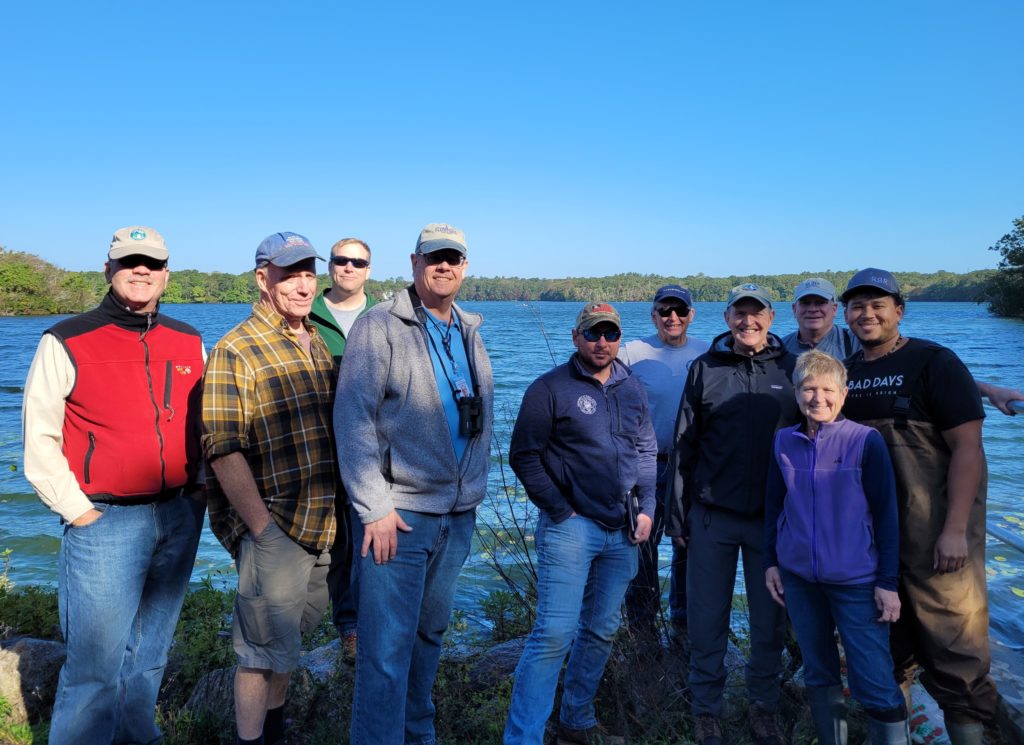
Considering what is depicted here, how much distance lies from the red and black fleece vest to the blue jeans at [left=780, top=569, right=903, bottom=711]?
9.40ft

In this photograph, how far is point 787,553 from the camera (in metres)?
3.05

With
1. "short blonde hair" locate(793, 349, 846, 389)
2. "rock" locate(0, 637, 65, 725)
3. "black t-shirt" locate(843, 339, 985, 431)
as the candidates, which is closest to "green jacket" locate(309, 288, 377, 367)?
"rock" locate(0, 637, 65, 725)

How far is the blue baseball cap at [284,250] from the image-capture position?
3.06 meters

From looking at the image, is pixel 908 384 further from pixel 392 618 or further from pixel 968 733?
pixel 392 618

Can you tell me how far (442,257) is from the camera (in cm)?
295

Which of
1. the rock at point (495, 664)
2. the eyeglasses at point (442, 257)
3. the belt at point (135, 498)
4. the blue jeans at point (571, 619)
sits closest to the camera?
the belt at point (135, 498)

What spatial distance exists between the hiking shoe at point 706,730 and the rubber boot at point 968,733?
1034 millimetres

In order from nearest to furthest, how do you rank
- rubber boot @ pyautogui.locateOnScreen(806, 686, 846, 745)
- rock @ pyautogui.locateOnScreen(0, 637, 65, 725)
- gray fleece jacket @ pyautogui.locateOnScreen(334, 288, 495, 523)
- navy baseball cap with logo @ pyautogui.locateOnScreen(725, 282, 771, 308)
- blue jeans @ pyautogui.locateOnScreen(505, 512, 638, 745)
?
1. gray fleece jacket @ pyautogui.locateOnScreen(334, 288, 495, 523)
2. rubber boot @ pyautogui.locateOnScreen(806, 686, 846, 745)
3. blue jeans @ pyautogui.locateOnScreen(505, 512, 638, 745)
4. navy baseball cap with logo @ pyautogui.locateOnScreen(725, 282, 771, 308)
5. rock @ pyautogui.locateOnScreen(0, 637, 65, 725)

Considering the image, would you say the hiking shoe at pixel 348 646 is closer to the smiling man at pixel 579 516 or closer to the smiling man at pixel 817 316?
the smiling man at pixel 579 516

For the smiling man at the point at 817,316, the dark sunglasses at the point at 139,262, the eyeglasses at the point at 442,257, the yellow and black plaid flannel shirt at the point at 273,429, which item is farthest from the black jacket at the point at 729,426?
the dark sunglasses at the point at 139,262

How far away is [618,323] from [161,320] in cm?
219

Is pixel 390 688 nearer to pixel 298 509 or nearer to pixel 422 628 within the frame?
pixel 422 628

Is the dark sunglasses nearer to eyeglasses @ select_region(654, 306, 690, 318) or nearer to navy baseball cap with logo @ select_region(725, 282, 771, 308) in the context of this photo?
navy baseball cap with logo @ select_region(725, 282, 771, 308)

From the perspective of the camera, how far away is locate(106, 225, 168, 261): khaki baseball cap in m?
2.93
